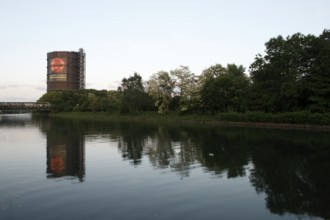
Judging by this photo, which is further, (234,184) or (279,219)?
(234,184)

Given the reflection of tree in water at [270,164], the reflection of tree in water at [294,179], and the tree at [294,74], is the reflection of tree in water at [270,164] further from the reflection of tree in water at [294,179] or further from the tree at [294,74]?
the tree at [294,74]

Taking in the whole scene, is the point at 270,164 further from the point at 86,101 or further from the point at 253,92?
the point at 86,101

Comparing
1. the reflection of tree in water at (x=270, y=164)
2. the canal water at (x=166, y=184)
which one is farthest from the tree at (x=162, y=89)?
the canal water at (x=166, y=184)

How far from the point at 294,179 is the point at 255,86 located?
60.4 m

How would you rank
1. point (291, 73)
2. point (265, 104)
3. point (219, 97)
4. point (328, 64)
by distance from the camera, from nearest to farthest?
point (328, 64) < point (291, 73) < point (265, 104) < point (219, 97)

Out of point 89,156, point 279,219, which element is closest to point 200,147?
point 89,156

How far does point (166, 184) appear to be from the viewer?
65.5ft

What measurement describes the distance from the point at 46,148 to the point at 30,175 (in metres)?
14.8

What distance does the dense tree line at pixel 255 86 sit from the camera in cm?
6475

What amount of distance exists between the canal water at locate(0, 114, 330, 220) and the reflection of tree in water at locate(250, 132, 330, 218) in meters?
0.05

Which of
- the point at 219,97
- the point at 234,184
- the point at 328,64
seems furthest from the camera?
the point at 219,97

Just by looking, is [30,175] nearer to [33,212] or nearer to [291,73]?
[33,212]

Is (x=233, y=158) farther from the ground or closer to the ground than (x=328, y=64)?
closer to the ground

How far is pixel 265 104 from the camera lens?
7362 centimetres
